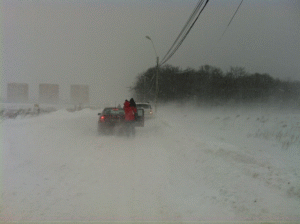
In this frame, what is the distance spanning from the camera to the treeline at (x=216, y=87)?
103ft

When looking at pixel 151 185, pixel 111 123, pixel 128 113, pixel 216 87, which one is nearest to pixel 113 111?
pixel 111 123

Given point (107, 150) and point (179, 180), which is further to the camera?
point (107, 150)

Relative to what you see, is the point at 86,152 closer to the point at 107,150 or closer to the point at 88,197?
the point at 107,150

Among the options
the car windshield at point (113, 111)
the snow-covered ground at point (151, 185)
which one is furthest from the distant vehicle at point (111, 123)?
the snow-covered ground at point (151, 185)

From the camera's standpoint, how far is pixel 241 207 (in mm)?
5250

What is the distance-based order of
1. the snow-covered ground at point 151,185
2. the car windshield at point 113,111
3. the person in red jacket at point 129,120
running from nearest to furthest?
1. the snow-covered ground at point 151,185
2. the person in red jacket at point 129,120
3. the car windshield at point 113,111

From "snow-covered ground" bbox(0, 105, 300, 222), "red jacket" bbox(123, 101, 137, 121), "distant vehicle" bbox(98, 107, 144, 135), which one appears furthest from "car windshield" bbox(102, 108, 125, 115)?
"snow-covered ground" bbox(0, 105, 300, 222)

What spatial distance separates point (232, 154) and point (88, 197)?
4.52 metres

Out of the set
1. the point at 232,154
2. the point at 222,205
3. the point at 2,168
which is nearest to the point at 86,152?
the point at 2,168

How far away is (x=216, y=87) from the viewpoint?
51.0 meters

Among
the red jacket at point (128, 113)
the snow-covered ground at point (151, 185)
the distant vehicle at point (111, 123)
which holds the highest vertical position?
the red jacket at point (128, 113)

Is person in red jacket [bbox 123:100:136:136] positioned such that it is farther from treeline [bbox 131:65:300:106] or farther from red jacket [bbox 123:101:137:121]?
treeline [bbox 131:65:300:106]

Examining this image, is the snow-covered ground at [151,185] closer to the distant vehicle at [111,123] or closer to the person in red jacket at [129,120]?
the person in red jacket at [129,120]

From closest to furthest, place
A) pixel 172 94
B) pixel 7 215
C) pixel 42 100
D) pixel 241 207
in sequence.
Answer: pixel 7 215
pixel 241 207
pixel 42 100
pixel 172 94
